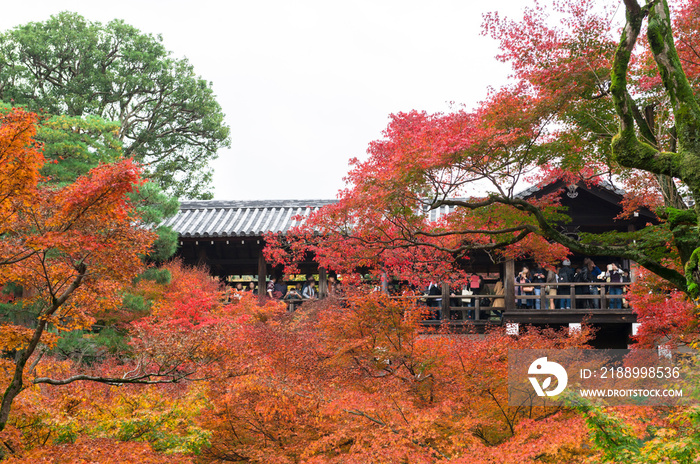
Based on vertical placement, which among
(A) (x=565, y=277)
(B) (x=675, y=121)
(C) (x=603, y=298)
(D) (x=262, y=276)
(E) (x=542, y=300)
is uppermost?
(B) (x=675, y=121)

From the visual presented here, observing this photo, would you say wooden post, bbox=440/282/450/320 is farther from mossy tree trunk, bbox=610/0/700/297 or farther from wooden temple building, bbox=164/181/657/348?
mossy tree trunk, bbox=610/0/700/297

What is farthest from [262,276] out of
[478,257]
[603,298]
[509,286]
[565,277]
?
[603,298]

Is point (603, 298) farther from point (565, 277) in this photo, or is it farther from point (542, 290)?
point (542, 290)

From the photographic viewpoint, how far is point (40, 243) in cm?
564

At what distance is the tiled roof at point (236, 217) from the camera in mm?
16603

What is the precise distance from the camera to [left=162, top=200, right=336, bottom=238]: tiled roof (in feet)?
54.5

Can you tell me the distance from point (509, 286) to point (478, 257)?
8.24ft

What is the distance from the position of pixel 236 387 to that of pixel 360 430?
169 cm

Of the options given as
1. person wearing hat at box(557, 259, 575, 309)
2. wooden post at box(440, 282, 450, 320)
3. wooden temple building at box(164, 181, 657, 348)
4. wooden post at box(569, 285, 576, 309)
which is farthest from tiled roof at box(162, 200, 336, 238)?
wooden post at box(569, 285, 576, 309)

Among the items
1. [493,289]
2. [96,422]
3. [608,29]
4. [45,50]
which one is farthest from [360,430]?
[45,50]

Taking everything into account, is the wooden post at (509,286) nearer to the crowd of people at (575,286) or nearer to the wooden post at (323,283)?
the crowd of people at (575,286)

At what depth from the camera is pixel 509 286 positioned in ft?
46.4

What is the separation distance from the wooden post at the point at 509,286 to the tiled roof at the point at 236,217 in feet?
17.5

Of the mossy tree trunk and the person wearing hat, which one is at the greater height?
the mossy tree trunk
